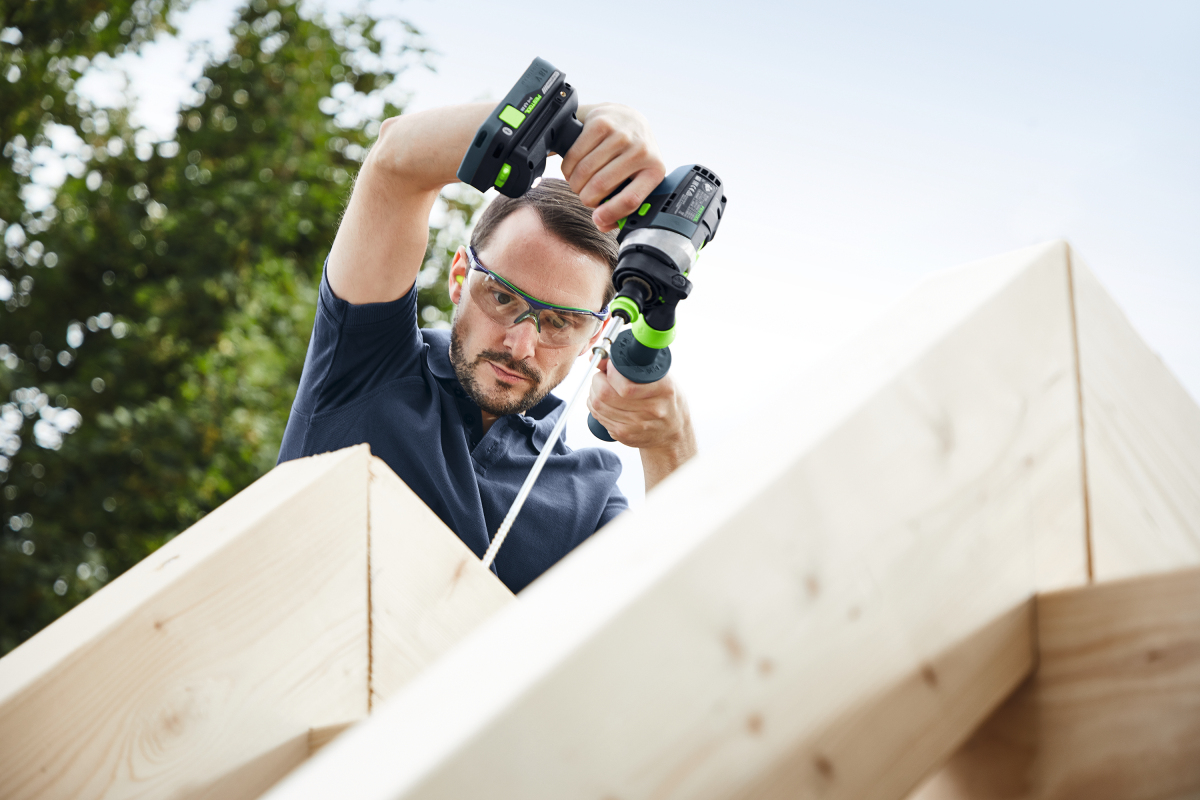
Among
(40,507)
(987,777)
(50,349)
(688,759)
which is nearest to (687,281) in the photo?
(987,777)

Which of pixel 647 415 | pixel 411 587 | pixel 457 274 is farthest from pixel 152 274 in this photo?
pixel 411 587

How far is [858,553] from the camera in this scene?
45cm

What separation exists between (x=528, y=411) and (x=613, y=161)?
94cm

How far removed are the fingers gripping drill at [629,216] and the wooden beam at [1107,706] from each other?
3.92 feet

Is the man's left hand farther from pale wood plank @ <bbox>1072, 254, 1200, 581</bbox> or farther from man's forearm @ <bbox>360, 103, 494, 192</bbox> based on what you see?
pale wood plank @ <bbox>1072, 254, 1200, 581</bbox>

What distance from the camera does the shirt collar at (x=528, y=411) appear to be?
248cm

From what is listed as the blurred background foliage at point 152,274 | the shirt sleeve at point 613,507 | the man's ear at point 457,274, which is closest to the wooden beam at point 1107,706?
the shirt sleeve at point 613,507

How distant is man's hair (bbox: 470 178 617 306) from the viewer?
7.89 ft

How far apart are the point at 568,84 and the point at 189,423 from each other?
4386 millimetres

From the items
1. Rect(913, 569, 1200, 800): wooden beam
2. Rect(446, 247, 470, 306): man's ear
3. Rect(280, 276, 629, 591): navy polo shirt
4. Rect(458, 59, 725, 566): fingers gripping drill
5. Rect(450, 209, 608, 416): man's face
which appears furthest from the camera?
Rect(446, 247, 470, 306): man's ear

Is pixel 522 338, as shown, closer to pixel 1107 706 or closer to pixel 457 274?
pixel 457 274

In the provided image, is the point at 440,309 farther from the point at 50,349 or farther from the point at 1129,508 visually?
the point at 1129,508

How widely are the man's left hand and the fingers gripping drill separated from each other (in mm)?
121

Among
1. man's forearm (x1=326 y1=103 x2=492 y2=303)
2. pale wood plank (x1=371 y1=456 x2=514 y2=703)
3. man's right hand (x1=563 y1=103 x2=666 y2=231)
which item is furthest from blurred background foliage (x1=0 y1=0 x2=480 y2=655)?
pale wood plank (x1=371 y1=456 x2=514 y2=703)
